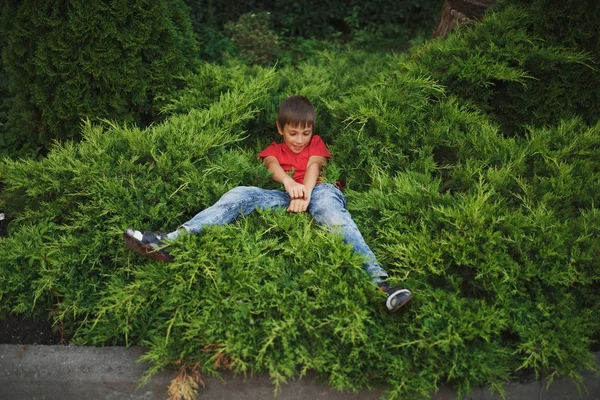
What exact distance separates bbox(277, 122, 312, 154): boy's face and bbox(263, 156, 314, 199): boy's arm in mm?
152

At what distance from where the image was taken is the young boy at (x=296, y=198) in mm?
3047

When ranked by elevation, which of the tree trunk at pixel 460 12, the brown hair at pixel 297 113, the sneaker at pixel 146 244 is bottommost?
the sneaker at pixel 146 244

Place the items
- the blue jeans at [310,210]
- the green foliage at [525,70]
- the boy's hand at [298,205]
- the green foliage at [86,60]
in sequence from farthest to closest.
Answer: the green foliage at [86,60] < the green foliage at [525,70] < the boy's hand at [298,205] < the blue jeans at [310,210]

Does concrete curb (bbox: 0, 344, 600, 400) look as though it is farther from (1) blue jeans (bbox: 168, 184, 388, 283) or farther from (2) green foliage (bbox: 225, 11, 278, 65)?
(2) green foliage (bbox: 225, 11, 278, 65)

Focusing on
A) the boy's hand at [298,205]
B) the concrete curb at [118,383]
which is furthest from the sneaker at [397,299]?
the boy's hand at [298,205]

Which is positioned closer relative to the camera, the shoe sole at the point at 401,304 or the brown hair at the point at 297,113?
the shoe sole at the point at 401,304

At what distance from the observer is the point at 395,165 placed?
12.4 feet

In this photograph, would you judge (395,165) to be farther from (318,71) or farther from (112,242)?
(112,242)

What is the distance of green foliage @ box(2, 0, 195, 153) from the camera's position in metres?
4.07

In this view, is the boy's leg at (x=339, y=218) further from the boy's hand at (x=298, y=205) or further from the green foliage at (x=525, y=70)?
the green foliage at (x=525, y=70)

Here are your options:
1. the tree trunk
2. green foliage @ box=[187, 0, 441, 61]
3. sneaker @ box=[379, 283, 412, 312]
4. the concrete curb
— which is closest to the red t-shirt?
sneaker @ box=[379, 283, 412, 312]

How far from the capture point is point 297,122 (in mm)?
3797

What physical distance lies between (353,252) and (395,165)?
92 centimetres

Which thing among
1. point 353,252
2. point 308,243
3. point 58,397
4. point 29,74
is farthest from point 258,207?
point 29,74
